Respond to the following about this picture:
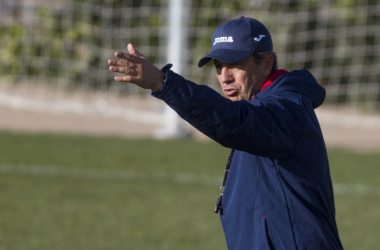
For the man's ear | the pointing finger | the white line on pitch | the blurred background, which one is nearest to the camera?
the pointing finger

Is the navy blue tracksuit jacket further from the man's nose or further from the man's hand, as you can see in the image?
the man's nose

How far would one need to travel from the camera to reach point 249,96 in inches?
150

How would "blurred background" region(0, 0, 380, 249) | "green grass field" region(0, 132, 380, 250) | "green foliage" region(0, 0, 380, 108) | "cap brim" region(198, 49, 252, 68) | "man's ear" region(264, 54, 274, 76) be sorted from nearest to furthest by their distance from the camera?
"cap brim" region(198, 49, 252, 68), "man's ear" region(264, 54, 274, 76), "green grass field" region(0, 132, 380, 250), "blurred background" region(0, 0, 380, 249), "green foliage" region(0, 0, 380, 108)

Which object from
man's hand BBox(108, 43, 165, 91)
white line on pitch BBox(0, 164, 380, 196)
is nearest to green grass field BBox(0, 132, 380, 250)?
Result: white line on pitch BBox(0, 164, 380, 196)

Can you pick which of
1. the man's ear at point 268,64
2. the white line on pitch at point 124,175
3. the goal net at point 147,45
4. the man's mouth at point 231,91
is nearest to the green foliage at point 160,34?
the goal net at point 147,45

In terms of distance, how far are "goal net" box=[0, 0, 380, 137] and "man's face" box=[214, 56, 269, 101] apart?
32.3 feet

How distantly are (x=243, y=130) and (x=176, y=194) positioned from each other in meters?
6.72

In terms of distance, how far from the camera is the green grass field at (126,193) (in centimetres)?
827

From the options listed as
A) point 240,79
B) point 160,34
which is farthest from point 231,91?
point 160,34

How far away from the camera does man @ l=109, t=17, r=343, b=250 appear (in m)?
3.33

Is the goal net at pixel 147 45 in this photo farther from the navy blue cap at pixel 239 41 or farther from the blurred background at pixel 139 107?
the navy blue cap at pixel 239 41

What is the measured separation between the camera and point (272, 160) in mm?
3641

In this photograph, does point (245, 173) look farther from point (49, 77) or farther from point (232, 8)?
point (49, 77)

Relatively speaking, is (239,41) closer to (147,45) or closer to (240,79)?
(240,79)
